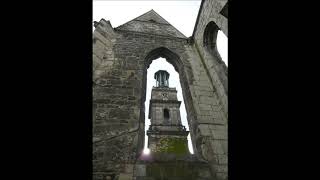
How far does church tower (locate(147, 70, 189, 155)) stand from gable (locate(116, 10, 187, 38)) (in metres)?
18.1

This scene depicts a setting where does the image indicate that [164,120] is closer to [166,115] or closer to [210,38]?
[166,115]

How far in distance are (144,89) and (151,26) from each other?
3.11 metres

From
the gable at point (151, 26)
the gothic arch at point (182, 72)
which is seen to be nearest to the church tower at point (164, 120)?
the gable at point (151, 26)

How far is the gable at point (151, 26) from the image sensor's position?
7.91 metres

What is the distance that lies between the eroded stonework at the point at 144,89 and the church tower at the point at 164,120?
1892 centimetres

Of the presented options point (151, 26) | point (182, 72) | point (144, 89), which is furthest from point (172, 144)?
point (144, 89)

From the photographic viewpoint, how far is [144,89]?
6066 millimetres

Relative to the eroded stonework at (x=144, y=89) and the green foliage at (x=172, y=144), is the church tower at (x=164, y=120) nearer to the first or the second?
the green foliage at (x=172, y=144)
